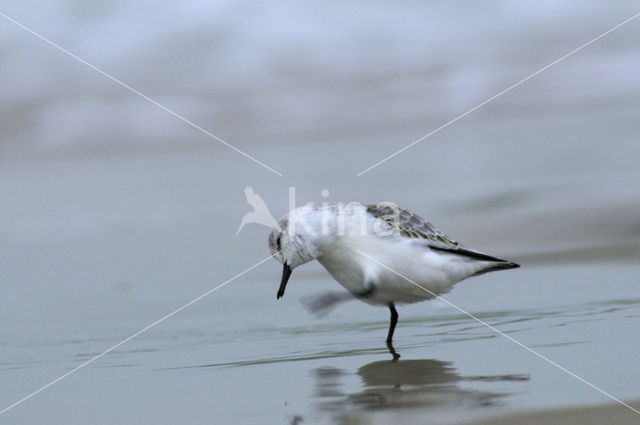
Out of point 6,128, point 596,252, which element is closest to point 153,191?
point 6,128

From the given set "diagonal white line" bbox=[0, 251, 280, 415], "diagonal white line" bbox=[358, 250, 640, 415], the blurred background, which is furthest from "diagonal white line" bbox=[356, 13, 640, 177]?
"diagonal white line" bbox=[358, 250, 640, 415]

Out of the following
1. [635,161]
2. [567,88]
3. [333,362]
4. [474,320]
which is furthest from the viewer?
[567,88]

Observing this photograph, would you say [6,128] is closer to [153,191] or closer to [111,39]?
[111,39]

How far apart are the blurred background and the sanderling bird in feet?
0.79

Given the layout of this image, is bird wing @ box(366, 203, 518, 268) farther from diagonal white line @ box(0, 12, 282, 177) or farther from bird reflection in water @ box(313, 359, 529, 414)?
diagonal white line @ box(0, 12, 282, 177)

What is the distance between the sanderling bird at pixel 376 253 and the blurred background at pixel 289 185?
240 mm

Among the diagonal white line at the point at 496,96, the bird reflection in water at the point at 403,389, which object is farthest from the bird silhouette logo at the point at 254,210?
the bird reflection in water at the point at 403,389

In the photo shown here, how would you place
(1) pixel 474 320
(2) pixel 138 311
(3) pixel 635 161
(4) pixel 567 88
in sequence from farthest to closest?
(4) pixel 567 88 < (3) pixel 635 161 < (2) pixel 138 311 < (1) pixel 474 320

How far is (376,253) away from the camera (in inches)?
214

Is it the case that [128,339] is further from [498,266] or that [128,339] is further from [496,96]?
[496,96]

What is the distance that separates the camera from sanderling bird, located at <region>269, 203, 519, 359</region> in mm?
5410

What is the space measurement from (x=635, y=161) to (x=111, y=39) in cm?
591

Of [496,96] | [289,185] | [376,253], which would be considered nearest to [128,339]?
[376,253]

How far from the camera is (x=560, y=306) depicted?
5.74m
